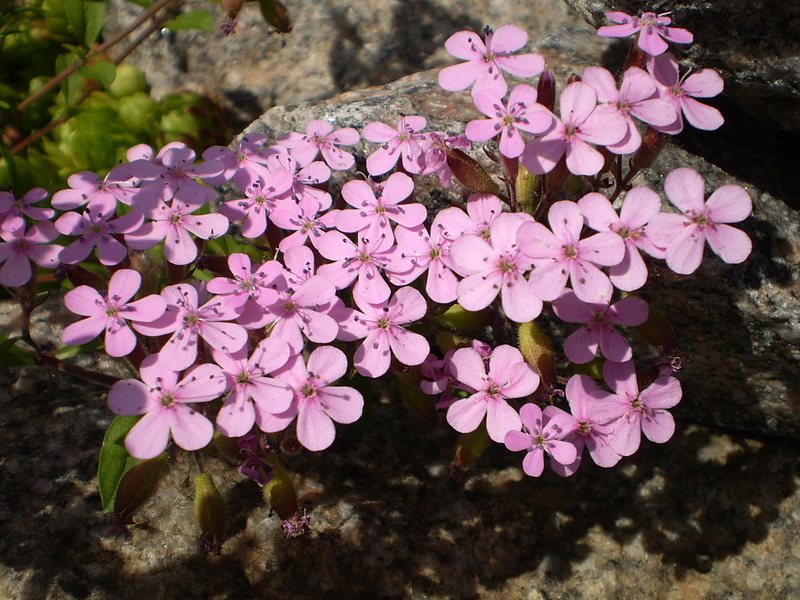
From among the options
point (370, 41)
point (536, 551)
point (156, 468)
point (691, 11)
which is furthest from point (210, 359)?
point (370, 41)

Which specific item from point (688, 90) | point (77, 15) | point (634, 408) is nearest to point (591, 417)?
point (634, 408)

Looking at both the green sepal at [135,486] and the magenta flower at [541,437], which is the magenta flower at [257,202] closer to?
the green sepal at [135,486]

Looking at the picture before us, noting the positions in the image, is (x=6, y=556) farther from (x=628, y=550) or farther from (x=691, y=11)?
(x=691, y=11)

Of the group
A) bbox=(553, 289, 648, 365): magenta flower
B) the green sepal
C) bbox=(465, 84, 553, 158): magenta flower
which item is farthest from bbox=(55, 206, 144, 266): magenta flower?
bbox=(553, 289, 648, 365): magenta flower

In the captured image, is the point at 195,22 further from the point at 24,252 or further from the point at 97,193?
the point at 24,252

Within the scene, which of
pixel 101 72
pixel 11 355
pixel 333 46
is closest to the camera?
pixel 11 355

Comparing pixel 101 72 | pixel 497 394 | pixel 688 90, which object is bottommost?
pixel 497 394

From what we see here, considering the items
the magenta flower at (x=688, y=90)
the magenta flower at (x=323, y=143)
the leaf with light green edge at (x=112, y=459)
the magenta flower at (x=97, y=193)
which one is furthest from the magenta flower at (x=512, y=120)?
the leaf with light green edge at (x=112, y=459)

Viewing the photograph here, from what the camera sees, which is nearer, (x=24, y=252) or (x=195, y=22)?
(x=24, y=252)
